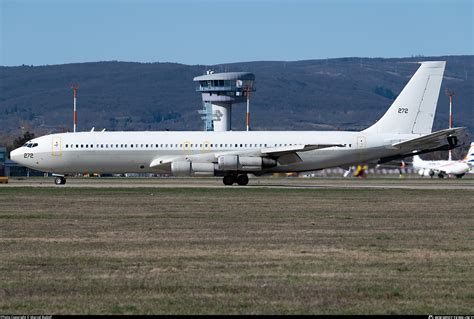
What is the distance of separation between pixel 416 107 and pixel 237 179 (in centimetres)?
1178

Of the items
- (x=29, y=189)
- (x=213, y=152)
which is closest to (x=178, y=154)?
(x=213, y=152)

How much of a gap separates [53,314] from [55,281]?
3430mm

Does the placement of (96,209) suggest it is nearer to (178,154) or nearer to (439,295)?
(439,295)

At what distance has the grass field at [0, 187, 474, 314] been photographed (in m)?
15.6

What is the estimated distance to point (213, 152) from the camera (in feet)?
206

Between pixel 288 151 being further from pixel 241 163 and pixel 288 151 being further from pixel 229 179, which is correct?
pixel 229 179

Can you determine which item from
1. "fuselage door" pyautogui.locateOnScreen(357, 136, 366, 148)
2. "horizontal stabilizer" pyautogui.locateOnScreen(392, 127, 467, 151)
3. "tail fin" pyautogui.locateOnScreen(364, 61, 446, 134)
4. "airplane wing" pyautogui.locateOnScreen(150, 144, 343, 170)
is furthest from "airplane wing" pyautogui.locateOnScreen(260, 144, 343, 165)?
"horizontal stabilizer" pyautogui.locateOnScreen(392, 127, 467, 151)

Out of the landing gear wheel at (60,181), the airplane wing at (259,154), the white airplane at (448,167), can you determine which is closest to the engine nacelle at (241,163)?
the airplane wing at (259,154)

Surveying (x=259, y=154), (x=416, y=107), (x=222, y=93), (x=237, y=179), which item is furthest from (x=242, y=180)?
(x=222, y=93)

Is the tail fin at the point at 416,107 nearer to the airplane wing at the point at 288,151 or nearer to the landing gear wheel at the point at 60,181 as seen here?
the airplane wing at the point at 288,151

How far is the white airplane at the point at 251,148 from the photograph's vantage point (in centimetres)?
6172

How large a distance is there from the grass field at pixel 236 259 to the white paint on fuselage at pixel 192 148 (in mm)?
24146

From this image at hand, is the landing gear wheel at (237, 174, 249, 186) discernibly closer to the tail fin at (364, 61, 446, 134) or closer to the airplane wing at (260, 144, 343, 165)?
the airplane wing at (260, 144, 343, 165)

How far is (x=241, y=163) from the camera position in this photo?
2406 inches
